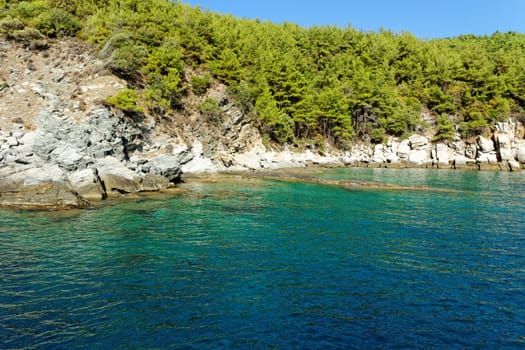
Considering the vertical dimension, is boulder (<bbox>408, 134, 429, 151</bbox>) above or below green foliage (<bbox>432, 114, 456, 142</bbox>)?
below

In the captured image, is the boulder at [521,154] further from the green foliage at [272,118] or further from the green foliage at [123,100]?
the green foliage at [123,100]

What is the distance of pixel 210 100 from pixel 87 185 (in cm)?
3765

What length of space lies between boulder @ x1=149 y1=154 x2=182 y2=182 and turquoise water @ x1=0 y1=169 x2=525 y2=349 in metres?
14.0

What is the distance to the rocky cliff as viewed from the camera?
34125 mm

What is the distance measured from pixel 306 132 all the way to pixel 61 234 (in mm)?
70743

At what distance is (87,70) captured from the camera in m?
59.2

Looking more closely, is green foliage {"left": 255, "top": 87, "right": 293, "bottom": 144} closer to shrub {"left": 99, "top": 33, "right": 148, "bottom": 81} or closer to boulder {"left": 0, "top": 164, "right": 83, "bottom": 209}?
shrub {"left": 99, "top": 33, "right": 148, "bottom": 81}

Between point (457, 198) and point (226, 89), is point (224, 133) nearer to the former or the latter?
point (226, 89)

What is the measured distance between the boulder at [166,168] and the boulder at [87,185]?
8.65 m

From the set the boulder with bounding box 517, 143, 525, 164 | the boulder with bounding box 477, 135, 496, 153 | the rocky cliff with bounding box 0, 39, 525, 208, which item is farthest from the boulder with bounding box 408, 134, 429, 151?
the boulder with bounding box 517, 143, 525, 164

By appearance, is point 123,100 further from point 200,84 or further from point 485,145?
point 485,145

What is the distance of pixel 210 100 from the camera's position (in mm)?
67688

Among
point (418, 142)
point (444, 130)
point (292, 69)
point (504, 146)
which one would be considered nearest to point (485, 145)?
point (504, 146)

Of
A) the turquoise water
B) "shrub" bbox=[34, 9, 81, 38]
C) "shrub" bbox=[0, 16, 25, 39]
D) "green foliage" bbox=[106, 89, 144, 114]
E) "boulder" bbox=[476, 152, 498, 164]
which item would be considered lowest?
the turquoise water
